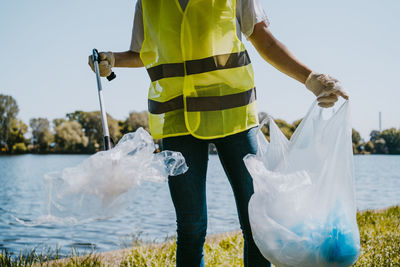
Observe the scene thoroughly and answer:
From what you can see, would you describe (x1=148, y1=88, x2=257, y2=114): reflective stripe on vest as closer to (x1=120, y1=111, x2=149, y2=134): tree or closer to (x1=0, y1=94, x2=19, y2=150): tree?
(x1=120, y1=111, x2=149, y2=134): tree

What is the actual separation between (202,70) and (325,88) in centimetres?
45

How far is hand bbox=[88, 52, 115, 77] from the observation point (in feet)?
5.71

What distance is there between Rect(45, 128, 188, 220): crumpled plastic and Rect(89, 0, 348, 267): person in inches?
6.2

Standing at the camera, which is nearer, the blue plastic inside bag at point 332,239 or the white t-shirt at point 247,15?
the blue plastic inside bag at point 332,239

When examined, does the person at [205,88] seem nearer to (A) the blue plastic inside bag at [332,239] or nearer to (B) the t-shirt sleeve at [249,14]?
(B) the t-shirt sleeve at [249,14]

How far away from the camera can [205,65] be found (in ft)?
4.92

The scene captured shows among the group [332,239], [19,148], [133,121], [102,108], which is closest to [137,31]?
[102,108]

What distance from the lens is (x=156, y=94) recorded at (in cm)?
162

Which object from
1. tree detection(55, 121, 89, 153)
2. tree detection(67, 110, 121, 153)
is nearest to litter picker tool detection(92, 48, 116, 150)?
tree detection(67, 110, 121, 153)

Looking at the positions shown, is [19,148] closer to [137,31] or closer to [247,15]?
[137,31]

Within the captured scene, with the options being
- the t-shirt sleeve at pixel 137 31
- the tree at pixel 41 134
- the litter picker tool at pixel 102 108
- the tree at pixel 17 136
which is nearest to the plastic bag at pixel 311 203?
the litter picker tool at pixel 102 108

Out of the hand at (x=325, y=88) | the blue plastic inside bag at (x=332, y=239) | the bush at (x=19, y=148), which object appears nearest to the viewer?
the blue plastic inside bag at (x=332, y=239)

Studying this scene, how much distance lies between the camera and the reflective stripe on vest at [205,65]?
1.49 metres

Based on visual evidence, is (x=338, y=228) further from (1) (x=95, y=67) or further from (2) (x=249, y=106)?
(1) (x=95, y=67)
